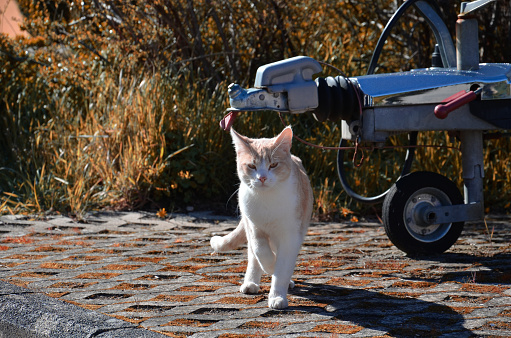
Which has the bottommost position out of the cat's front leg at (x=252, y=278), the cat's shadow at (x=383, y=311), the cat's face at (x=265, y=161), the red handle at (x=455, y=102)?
the cat's shadow at (x=383, y=311)

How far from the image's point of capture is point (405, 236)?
3824mm

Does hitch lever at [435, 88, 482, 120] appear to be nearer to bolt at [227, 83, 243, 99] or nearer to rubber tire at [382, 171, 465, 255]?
rubber tire at [382, 171, 465, 255]

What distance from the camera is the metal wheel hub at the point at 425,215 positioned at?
3857 millimetres

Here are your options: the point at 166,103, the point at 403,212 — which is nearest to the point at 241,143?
the point at 403,212

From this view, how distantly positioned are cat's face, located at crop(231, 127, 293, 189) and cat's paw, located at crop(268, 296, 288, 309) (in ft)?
1.71

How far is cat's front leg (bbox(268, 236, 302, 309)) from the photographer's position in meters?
2.88

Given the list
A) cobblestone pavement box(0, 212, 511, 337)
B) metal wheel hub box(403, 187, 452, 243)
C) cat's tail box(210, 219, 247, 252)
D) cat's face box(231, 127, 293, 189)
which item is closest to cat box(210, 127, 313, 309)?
cat's face box(231, 127, 293, 189)

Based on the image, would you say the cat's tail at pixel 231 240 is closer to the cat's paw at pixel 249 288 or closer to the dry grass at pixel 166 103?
the cat's paw at pixel 249 288

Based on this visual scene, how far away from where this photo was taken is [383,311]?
110 inches

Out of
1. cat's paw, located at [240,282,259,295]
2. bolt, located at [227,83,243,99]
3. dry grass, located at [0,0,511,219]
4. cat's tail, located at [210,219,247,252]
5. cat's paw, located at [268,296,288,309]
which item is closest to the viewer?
cat's paw, located at [268,296,288,309]

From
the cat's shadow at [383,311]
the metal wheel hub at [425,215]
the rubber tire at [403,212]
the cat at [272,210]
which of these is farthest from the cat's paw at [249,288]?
the metal wheel hub at [425,215]

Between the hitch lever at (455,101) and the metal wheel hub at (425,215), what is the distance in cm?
60

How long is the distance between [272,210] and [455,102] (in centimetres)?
117

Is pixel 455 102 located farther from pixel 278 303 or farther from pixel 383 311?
pixel 278 303
